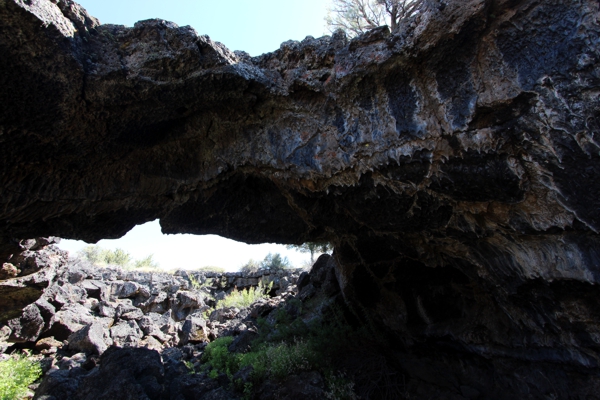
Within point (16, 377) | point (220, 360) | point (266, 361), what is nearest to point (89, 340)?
point (16, 377)

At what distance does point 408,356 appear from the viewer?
20.6ft

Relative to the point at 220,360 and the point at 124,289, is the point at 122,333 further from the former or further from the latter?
the point at 124,289

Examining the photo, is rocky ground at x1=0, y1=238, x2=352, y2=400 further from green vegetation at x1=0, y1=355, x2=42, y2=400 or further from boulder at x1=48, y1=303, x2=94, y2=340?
green vegetation at x1=0, y1=355, x2=42, y2=400

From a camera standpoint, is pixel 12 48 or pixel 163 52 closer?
pixel 12 48

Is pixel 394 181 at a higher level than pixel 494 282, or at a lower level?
higher

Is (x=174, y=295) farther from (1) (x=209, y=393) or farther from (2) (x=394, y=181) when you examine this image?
(2) (x=394, y=181)

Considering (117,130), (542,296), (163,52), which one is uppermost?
(163,52)

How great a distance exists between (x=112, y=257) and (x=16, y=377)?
18.1m

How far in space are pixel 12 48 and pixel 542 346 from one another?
6.30m

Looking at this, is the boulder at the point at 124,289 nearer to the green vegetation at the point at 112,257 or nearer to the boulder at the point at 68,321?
the boulder at the point at 68,321

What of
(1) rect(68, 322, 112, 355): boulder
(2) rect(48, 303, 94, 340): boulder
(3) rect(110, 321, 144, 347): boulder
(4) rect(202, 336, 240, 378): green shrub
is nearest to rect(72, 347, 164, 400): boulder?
(4) rect(202, 336, 240, 378): green shrub

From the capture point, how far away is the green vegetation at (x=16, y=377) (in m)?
4.99

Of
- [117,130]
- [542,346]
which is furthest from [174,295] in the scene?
[542,346]

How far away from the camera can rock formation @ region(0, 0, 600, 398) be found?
2.79 meters
